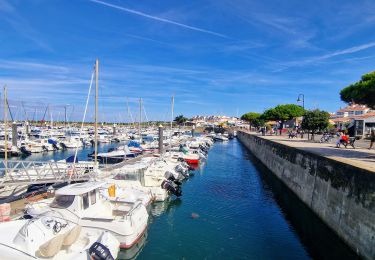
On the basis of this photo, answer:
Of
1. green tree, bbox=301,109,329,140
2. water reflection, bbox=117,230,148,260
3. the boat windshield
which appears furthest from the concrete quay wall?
green tree, bbox=301,109,329,140

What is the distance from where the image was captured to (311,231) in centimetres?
1816

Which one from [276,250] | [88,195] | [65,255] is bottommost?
[276,250]

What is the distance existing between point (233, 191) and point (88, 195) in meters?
16.3

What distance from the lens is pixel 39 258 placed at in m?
10.4

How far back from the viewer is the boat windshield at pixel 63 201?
14.3 metres

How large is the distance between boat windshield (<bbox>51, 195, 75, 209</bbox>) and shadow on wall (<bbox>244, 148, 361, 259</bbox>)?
11529mm

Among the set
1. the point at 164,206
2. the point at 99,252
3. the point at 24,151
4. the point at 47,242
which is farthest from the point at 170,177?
the point at 24,151

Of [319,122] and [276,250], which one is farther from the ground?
[319,122]

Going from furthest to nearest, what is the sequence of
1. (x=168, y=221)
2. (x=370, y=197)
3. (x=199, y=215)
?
1. (x=199, y=215)
2. (x=168, y=221)
3. (x=370, y=197)

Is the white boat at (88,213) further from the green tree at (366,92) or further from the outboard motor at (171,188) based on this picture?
the green tree at (366,92)

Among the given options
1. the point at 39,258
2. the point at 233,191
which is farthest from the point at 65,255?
the point at 233,191

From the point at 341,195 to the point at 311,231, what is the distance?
10.6 feet

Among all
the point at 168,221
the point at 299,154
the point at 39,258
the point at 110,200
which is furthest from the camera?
the point at 299,154

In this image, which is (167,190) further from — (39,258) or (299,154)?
(39,258)
